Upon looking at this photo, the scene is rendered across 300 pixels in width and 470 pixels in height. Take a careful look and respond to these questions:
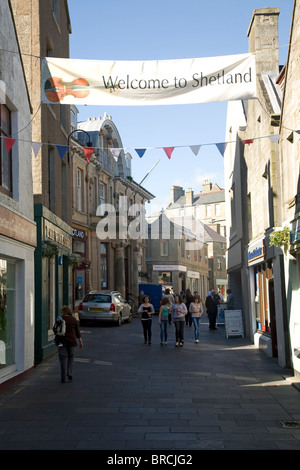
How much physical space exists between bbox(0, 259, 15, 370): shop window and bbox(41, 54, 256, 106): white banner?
3.93 meters

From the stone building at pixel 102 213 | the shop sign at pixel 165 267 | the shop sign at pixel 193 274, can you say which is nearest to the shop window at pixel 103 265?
the stone building at pixel 102 213

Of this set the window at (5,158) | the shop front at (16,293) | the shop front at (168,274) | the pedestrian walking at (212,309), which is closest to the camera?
the shop front at (16,293)

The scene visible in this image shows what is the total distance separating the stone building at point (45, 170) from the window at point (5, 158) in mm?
1349

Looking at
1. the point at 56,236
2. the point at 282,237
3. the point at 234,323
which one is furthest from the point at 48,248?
the point at 234,323

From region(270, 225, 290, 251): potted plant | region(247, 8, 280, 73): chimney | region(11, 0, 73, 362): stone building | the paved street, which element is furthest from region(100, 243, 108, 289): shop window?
region(270, 225, 290, 251): potted plant

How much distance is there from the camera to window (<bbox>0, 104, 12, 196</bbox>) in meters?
11.4

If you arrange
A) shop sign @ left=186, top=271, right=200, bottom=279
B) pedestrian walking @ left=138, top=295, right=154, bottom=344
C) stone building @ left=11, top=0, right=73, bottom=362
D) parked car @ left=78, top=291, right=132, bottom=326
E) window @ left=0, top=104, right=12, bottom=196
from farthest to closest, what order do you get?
1. shop sign @ left=186, top=271, right=200, bottom=279
2. parked car @ left=78, top=291, right=132, bottom=326
3. pedestrian walking @ left=138, top=295, right=154, bottom=344
4. stone building @ left=11, top=0, right=73, bottom=362
5. window @ left=0, top=104, right=12, bottom=196

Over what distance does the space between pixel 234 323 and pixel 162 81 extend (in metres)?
13.0

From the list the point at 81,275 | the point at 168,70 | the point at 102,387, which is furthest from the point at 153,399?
the point at 81,275

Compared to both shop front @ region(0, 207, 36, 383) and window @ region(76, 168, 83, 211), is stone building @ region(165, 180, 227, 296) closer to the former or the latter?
window @ region(76, 168, 83, 211)

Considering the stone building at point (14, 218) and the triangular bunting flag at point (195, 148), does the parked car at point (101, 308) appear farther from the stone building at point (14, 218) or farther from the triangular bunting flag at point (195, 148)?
the triangular bunting flag at point (195, 148)

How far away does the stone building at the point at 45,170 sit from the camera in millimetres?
14500
